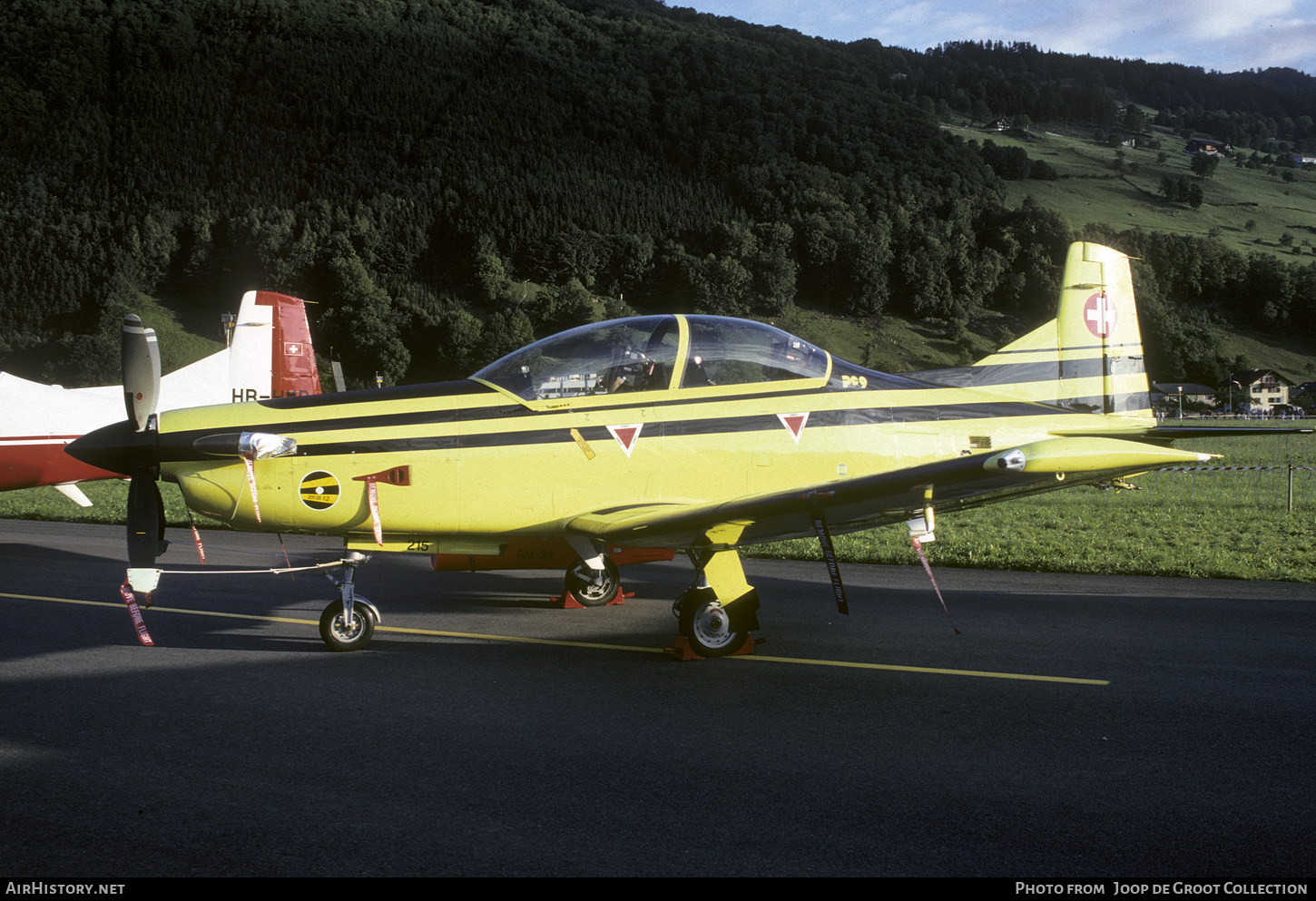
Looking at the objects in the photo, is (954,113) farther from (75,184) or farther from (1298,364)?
(75,184)

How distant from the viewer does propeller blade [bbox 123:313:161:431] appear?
5328 millimetres

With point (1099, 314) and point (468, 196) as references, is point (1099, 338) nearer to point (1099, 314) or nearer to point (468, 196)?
point (1099, 314)

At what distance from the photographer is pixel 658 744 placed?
4.08m

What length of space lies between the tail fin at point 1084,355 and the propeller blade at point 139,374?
234 inches

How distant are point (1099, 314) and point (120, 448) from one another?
8.33 meters

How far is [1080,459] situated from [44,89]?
453 ft

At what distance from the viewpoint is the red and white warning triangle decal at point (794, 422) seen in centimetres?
590

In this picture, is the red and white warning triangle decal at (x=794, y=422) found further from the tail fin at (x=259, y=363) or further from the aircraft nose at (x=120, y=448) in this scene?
the tail fin at (x=259, y=363)

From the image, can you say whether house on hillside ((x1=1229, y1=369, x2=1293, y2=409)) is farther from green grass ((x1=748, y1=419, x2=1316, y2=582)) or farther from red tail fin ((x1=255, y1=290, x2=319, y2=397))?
red tail fin ((x1=255, y1=290, x2=319, y2=397))

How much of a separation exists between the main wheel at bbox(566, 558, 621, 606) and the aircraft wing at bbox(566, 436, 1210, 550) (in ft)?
5.70

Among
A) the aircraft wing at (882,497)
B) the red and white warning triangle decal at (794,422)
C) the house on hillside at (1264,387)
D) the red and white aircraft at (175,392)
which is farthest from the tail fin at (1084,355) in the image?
the house on hillside at (1264,387)

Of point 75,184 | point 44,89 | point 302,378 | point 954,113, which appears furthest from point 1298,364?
point 44,89

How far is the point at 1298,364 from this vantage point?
106 metres

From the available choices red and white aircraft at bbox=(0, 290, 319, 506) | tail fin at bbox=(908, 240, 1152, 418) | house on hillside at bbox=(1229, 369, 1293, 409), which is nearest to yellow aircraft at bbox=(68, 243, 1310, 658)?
tail fin at bbox=(908, 240, 1152, 418)
